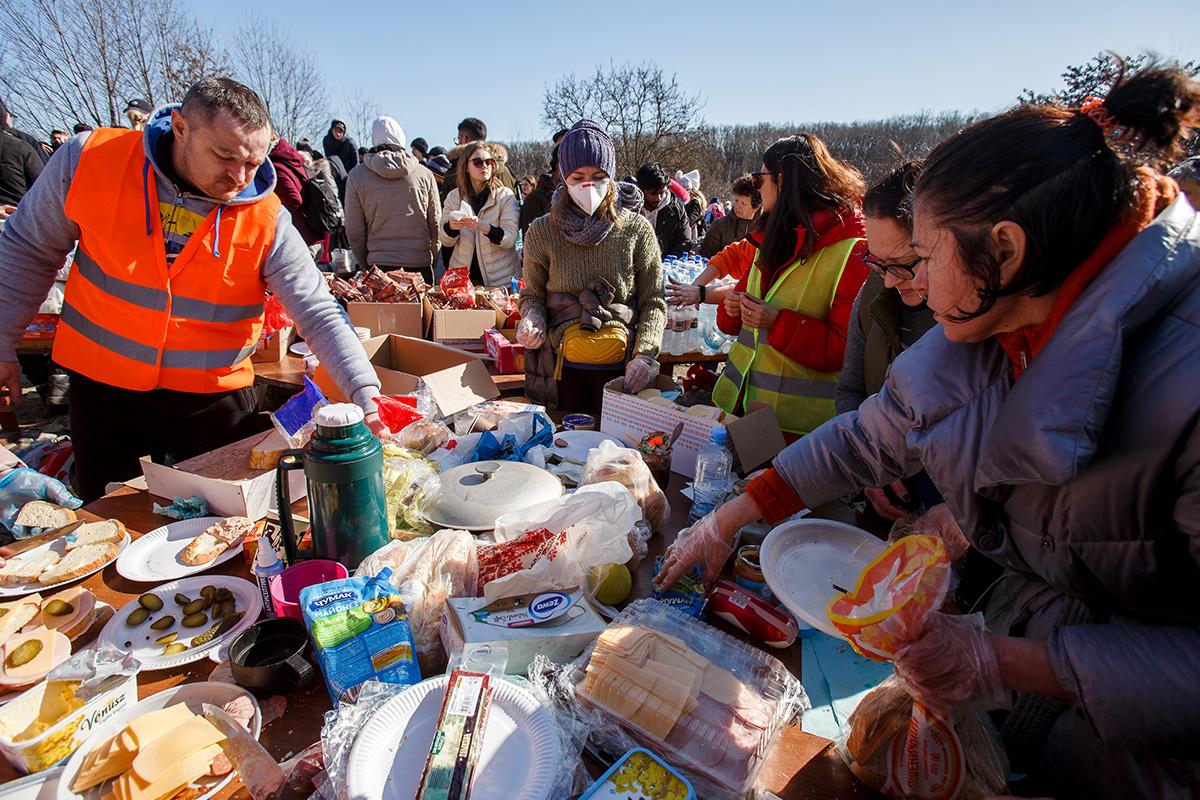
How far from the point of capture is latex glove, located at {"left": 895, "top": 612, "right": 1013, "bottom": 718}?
3.22ft

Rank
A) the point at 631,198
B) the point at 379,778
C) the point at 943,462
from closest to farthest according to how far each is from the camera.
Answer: the point at 379,778 → the point at 943,462 → the point at 631,198

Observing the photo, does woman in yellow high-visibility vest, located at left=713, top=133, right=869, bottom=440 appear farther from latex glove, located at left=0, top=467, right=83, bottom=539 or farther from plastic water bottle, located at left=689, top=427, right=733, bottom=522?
latex glove, located at left=0, top=467, right=83, bottom=539

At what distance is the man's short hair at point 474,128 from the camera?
6.64 m

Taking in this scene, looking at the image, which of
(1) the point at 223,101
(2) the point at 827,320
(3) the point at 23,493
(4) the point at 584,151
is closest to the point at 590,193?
(4) the point at 584,151

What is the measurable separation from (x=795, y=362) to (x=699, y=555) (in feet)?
4.22

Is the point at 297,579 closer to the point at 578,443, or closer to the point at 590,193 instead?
the point at 578,443

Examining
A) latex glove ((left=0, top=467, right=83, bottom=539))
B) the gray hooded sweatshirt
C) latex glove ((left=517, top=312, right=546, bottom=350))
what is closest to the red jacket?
latex glove ((left=517, top=312, right=546, bottom=350))

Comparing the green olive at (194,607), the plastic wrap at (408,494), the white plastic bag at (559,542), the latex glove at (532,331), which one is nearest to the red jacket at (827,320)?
the latex glove at (532,331)

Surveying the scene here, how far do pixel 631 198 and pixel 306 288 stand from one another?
252cm

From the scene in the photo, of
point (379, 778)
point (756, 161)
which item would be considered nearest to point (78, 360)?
point (379, 778)

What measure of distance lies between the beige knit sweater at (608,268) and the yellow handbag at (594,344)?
0.23 feet

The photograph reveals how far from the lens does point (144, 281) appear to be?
200 cm

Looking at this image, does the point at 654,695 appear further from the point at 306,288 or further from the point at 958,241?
the point at 306,288

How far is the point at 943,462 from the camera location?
121 cm
